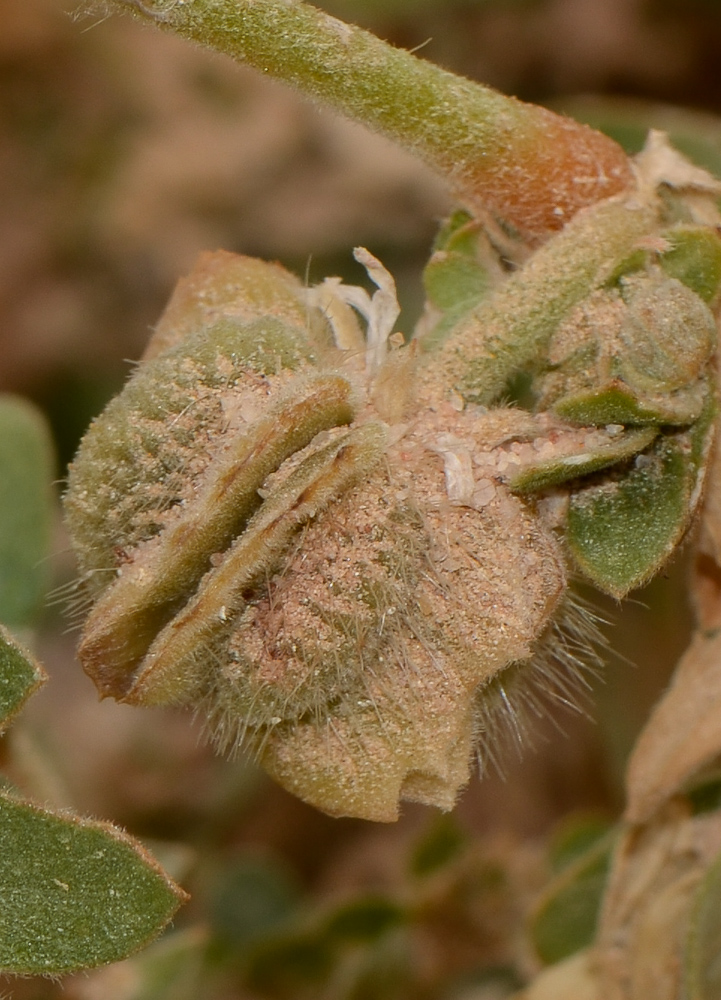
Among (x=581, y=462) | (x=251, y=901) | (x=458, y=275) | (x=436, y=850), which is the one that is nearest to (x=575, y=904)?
(x=436, y=850)

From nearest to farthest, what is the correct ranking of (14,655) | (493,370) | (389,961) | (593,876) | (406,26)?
(14,655), (493,370), (593,876), (389,961), (406,26)

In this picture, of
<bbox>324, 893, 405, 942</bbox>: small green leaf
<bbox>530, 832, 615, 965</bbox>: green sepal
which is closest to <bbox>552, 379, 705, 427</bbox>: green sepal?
<bbox>530, 832, 615, 965</bbox>: green sepal

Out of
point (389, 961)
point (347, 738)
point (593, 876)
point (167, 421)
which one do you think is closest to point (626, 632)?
point (593, 876)

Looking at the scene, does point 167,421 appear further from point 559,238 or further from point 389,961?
point 389,961

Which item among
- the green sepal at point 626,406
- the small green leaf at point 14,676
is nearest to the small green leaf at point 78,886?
the small green leaf at point 14,676

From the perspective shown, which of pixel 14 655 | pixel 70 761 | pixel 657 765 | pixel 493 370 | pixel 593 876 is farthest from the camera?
pixel 70 761

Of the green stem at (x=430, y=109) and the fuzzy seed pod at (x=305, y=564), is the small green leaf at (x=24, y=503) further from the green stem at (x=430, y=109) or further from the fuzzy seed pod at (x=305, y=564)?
the green stem at (x=430, y=109)

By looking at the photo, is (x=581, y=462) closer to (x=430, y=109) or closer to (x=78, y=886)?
(x=430, y=109)
